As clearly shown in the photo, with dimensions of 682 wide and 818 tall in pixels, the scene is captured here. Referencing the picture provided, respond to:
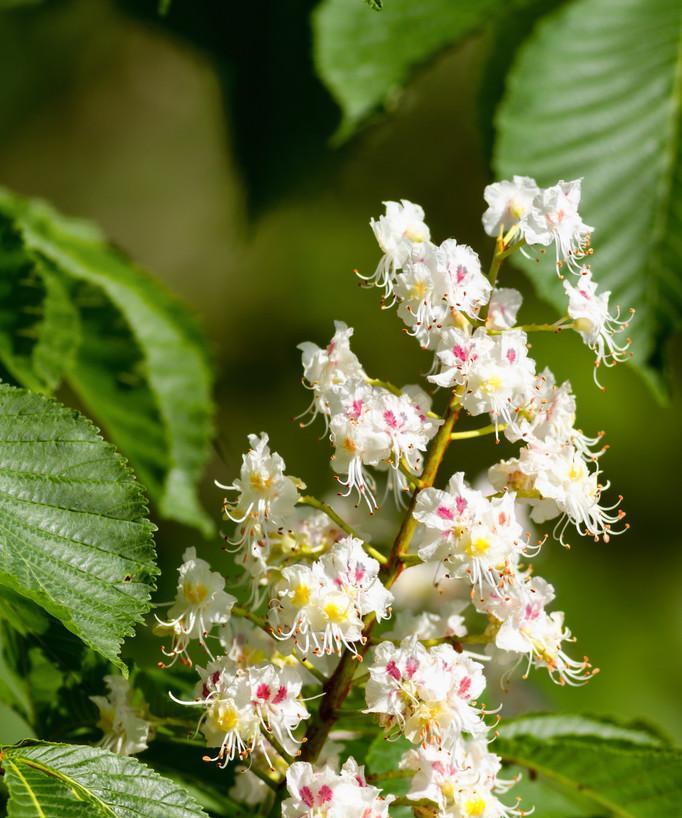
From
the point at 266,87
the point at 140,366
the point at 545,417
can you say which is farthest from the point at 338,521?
the point at 266,87

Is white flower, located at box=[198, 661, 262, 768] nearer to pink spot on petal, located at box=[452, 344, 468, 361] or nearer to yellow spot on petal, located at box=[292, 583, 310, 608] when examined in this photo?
yellow spot on petal, located at box=[292, 583, 310, 608]

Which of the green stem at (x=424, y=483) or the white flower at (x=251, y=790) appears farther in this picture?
the white flower at (x=251, y=790)

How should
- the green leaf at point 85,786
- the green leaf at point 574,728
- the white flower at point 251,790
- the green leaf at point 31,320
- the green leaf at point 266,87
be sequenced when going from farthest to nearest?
1. the green leaf at point 266,87
2. the green leaf at point 31,320
3. the green leaf at point 574,728
4. the white flower at point 251,790
5. the green leaf at point 85,786

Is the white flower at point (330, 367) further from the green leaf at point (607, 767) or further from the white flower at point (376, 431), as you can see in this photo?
the green leaf at point (607, 767)

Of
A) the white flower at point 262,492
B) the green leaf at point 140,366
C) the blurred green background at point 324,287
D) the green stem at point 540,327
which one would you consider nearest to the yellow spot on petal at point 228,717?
the white flower at point 262,492

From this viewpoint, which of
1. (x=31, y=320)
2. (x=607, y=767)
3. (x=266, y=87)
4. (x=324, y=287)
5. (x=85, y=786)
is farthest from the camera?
(x=324, y=287)

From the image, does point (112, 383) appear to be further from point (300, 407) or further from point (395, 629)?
point (300, 407)

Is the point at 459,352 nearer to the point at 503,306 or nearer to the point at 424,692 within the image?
the point at 503,306
